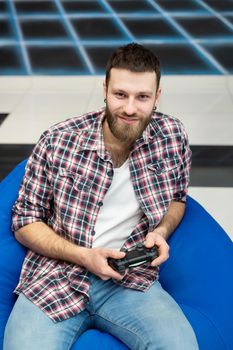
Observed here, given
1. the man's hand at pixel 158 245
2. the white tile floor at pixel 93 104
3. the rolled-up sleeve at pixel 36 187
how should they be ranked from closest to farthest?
the man's hand at pixel 158 245 → the rolled-up sleeve at pixel 36 187 → the white tile floor at pixel 93 104

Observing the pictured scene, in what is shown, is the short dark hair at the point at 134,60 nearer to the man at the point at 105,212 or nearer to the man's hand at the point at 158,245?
the man at the point at 105,212

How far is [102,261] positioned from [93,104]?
3064 mm

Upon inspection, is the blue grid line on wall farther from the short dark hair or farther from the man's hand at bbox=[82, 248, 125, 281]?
the man's hand at bbox=[82, 248, 125, 281]

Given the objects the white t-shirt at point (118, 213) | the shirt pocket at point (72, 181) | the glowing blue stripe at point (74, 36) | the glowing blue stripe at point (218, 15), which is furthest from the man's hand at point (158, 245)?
the glowing blue stripe at point (218, 15)

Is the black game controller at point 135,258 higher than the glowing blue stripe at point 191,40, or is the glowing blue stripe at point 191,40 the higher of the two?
the glowing blue stripe at point 191,40

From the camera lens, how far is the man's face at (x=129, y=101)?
159 centimetres

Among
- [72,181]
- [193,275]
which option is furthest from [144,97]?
[193,275]

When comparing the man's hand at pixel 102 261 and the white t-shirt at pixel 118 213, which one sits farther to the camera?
the white t-shirt at pixel 118 213

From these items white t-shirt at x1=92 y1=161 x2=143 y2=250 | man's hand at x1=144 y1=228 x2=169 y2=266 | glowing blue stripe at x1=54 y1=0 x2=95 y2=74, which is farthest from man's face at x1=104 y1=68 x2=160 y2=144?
glowing blue stripe at x1=54 y1=0 x2=95 y2=74

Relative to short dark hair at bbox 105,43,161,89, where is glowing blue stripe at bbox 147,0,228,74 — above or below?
above

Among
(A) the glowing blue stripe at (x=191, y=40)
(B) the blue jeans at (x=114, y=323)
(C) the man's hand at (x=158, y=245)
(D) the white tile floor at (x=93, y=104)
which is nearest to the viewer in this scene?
(B) the blue jeans at (x=114, y=323)

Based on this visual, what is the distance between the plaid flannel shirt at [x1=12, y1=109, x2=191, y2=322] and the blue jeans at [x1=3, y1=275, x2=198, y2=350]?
0.04m

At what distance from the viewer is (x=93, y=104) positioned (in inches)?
175

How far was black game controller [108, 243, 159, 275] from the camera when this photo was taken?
149 cm
